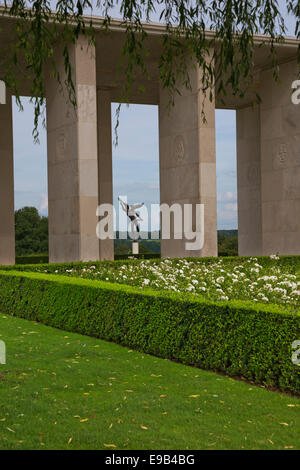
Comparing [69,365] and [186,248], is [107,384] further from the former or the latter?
[186,248]

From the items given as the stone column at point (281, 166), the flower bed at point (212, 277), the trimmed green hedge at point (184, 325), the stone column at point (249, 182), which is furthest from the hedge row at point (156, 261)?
the stone column at point (249, 182)

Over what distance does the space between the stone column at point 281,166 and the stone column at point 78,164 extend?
741 centimetres

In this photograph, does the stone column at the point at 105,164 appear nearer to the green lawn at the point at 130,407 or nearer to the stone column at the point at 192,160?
the stone column at the point at 192,160

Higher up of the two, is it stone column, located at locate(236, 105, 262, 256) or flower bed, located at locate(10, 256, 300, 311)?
stone column, located at locate(236, 105, 262, 256)

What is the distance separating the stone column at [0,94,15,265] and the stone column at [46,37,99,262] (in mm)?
5455

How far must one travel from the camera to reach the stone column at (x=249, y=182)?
26141 millimetres

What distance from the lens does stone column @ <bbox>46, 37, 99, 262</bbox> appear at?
57.0 feet

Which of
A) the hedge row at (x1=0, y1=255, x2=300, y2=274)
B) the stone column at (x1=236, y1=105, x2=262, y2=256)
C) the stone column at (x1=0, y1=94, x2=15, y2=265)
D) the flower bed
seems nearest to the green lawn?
the flower bed

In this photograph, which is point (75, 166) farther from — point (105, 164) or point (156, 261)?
point (105, 164)

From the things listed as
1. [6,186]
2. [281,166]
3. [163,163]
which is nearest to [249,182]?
[281,166]

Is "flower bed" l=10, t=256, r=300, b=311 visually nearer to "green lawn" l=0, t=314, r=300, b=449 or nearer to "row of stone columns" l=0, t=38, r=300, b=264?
"green lawn" l=0, t=314, r=300, b=449

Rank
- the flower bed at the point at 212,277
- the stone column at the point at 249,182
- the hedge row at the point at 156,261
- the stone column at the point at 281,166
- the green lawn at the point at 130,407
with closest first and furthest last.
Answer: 1. the green lawn at the point at 130,407
2. the flower bed at the point at 212,277
3. the hedge row at the point at 156,261
4. the stone column at the point at 281,166
5. the stone column at the point at 249,182

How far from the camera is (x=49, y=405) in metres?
5.55
